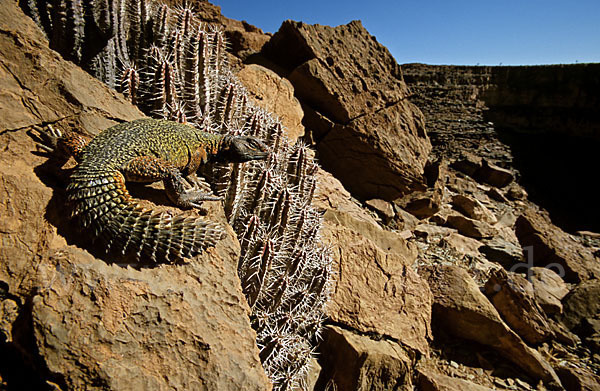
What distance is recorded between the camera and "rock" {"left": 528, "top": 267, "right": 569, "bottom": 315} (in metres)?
6.15

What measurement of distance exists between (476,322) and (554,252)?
178 inches

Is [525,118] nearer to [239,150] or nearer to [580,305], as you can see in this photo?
[580,305]

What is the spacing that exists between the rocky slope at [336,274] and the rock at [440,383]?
20 mm

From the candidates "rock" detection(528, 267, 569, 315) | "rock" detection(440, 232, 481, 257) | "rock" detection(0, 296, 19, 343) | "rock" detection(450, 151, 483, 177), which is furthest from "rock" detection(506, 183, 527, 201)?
"rock" detection(0, 296, 19, 343)

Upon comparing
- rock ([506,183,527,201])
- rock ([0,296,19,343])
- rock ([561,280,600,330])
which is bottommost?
rock ([0,296,19,343])

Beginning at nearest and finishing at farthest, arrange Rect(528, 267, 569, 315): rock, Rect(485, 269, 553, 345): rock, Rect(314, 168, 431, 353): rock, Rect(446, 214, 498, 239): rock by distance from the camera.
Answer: Rect(314, 168, 431, 353): rock → Rect(485, 269, 553, 345): rock → Rect(528, 267, 569, 315): rock → Rect(446, 214, 498, 239): rock

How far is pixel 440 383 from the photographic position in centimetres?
418

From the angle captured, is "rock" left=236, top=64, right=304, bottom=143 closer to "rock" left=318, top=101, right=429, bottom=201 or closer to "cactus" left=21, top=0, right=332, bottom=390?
"rock" left=318, top=101, right=429, bottom=201

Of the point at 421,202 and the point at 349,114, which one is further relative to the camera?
the point at 421,202

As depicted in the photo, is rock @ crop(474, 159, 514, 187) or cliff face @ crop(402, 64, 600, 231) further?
cliff face @ crop(402, 64, 600, 231)

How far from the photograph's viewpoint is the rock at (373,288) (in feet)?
15.1

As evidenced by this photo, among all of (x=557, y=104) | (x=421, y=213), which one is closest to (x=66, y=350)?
(x=421, y=213)

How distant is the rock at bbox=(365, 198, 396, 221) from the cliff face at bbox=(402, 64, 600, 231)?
40.2ft

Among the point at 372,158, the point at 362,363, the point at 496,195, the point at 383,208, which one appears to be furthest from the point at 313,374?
the point at 496,195
